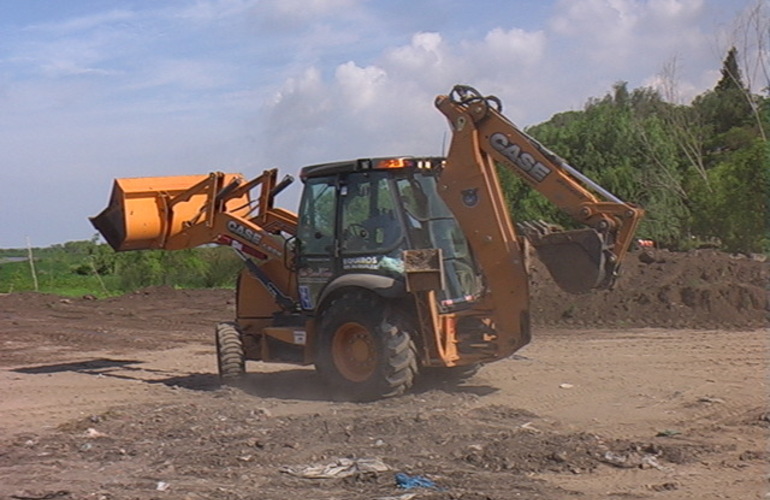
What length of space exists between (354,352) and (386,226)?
1.33 meters

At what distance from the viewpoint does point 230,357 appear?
11.5m

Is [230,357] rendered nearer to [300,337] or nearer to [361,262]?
[300,337]

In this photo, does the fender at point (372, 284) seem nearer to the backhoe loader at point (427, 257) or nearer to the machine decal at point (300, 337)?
the backhoe loader at point (427, 257)

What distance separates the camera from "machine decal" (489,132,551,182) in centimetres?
988

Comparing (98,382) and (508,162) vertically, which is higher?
(508,162)

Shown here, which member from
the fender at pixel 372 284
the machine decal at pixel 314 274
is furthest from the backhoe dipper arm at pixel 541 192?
the machine decal at pixel 314 274

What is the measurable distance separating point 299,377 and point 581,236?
14.7ft

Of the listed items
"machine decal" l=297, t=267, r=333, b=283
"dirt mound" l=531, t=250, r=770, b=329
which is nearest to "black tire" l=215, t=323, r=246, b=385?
"machine decal" l=297, t=267, r=333, b=283

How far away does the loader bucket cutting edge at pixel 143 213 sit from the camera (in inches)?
483

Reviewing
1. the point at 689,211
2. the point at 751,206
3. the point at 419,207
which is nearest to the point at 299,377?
the point at 419,207

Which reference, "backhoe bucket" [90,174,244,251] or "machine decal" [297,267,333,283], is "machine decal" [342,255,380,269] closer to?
"machine decal" [297,267,333,283]

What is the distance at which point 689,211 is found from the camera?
2842cm

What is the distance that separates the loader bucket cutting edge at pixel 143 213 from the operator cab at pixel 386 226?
240cm

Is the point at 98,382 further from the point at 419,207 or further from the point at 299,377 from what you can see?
the point at 419,207
